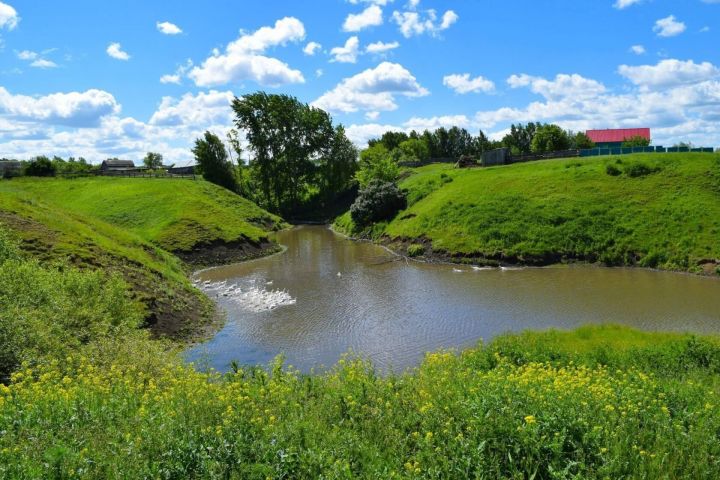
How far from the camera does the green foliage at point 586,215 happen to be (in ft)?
144

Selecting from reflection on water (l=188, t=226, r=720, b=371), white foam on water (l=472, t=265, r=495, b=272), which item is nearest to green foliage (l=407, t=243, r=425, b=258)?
reflection on water (l=188, t=226, r=720, b=371)

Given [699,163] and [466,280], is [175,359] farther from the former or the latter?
[699,163]

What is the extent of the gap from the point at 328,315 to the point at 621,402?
2109cm

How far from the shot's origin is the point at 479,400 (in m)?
10.8

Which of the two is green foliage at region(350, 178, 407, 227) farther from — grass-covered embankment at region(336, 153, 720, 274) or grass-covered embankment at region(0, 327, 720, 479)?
grass-covered embankment at region(0, 327, 720, 479)

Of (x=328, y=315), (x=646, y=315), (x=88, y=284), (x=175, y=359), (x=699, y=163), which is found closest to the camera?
(x=175, y=359)

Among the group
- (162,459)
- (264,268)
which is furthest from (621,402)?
(264,268)

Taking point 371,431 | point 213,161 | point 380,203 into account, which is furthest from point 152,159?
point 371,431

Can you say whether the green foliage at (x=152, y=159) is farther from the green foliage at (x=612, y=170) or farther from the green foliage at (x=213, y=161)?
the green foliage at (x=612, y=170)

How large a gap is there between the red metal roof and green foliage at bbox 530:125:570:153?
136 ft

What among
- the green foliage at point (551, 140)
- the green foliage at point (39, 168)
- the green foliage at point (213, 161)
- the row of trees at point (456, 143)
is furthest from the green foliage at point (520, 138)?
the green foliage at point (39, 168)

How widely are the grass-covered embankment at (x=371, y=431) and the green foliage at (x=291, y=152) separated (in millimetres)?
89691

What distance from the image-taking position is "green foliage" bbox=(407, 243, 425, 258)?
51.6 metres

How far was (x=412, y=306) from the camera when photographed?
32.7 meters
